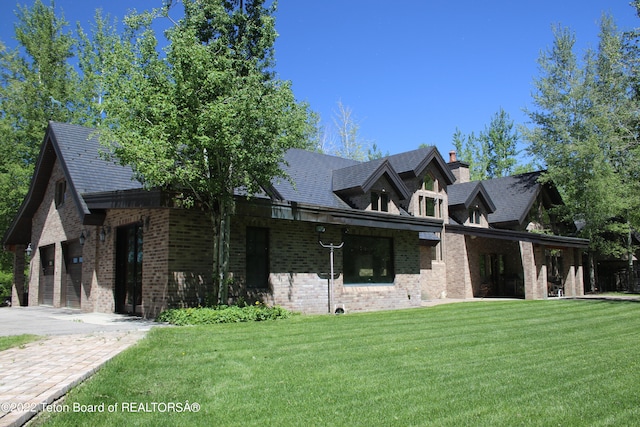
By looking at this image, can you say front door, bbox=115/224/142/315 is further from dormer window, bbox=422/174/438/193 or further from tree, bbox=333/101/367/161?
tree, bbox=333/101/367/161

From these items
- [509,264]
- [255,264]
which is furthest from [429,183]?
[255,264]

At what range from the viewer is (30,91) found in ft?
96.0

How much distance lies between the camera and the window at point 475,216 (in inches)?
1053

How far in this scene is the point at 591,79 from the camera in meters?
32.4

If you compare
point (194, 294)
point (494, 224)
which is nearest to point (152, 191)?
point (194, 294)

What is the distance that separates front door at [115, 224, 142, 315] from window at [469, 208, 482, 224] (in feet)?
58.8

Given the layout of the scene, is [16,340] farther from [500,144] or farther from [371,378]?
[500,144]

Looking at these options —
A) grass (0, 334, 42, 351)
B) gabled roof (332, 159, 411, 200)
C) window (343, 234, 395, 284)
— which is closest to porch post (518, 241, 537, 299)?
gabled roof (332, 159, 411, 200)

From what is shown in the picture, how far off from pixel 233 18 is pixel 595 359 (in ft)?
36.3

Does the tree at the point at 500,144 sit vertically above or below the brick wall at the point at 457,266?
above

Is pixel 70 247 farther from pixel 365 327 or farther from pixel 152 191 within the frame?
pixel 365 327

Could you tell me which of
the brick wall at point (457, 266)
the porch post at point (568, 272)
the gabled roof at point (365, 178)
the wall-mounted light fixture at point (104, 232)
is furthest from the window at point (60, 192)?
the porch post at point (568, 272)

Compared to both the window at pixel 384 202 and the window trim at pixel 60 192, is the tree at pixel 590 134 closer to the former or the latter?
the window at pixel 384 202

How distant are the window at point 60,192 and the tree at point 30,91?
30.5ft
